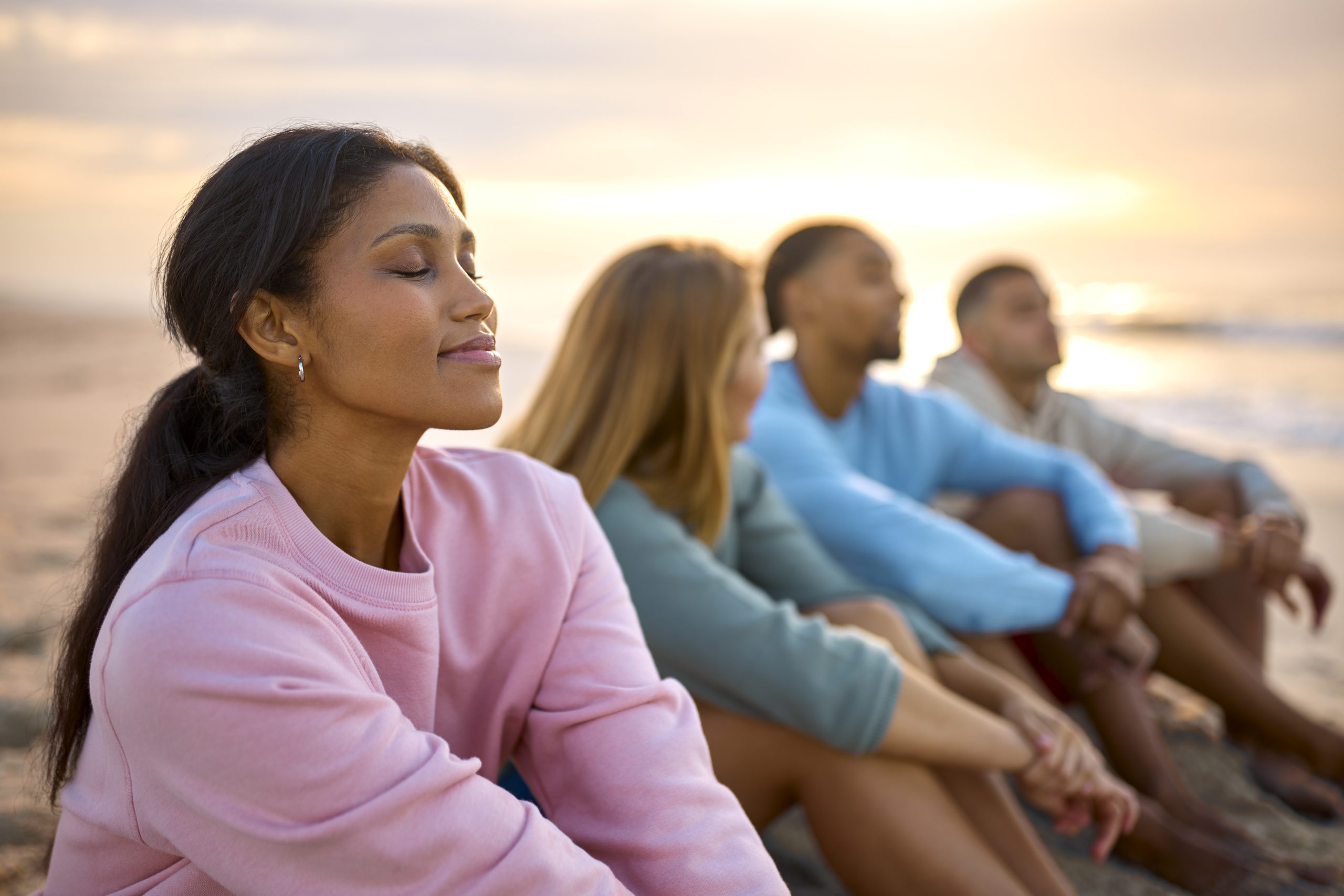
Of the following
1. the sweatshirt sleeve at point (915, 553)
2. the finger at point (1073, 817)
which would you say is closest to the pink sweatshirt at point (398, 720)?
the finger at point (1073, 817)

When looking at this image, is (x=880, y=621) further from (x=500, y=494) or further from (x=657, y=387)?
(x=500, y=494)

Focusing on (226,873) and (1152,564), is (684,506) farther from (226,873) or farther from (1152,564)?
(1152,564)

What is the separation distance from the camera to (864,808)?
1977 millimetres

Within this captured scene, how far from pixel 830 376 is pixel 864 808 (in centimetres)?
192

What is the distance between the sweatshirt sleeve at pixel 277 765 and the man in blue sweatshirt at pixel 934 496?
71.7 inches

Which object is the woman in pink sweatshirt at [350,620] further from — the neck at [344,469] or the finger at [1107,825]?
the finger at [1107,825]

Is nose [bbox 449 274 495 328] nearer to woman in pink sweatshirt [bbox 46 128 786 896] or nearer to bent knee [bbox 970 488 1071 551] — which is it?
woman in pink sweatshirt [bbox 46 128 786 896]

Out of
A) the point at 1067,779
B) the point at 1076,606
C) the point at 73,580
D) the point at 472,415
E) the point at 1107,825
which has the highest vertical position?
the point at 472,415

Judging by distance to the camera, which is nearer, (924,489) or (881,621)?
(881,621)

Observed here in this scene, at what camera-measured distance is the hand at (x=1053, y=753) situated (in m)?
2.18

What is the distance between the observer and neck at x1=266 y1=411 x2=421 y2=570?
1.42 metres

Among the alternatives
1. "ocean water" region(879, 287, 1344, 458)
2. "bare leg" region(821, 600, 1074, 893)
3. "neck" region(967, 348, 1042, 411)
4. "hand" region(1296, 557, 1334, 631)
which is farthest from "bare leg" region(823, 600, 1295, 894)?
"ocean water" region(879, 287, 1344, 458)

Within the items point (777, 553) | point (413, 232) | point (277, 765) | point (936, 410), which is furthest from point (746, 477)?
point (277, 765)

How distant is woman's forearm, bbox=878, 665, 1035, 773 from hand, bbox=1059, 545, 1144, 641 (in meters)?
0.74
